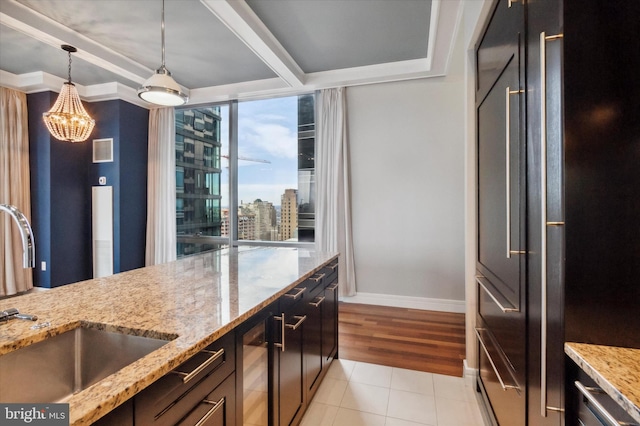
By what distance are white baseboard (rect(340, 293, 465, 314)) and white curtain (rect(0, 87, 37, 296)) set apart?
444 centimetres

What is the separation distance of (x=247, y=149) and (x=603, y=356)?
4.47 m

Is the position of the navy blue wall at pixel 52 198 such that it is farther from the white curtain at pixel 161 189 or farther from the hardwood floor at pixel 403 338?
the hardwood floor at pixel 403 338

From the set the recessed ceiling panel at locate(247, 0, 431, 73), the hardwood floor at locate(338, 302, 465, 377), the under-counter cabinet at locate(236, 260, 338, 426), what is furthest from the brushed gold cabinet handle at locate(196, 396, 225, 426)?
the recessed ceiling panel at locate(247, 0, 431, 73)

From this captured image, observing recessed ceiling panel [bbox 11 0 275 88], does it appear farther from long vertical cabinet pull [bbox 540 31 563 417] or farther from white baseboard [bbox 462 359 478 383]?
white baseboard [bbox 462 359 478 383]

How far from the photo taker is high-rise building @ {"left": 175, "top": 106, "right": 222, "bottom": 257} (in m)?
4.82

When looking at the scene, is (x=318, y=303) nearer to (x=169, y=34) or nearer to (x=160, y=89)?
(x=160, y=89)

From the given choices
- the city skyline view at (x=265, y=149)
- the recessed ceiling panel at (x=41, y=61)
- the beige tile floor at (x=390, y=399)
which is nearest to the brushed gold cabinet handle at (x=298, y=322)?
the beige tile floor at (x=390, y=399)

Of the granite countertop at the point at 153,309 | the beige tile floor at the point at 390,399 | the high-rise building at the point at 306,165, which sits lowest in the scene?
the beige tile floor at the point at 390,399

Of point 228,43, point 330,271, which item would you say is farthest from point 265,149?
point 330,271

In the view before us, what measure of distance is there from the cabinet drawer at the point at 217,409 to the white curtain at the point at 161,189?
4.14m

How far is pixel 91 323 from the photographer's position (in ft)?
3.24

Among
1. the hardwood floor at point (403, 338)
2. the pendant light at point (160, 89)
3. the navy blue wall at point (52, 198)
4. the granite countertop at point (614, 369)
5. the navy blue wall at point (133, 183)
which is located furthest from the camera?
the navy blue wall at point (133, 183)

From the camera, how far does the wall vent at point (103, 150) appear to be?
4.53m

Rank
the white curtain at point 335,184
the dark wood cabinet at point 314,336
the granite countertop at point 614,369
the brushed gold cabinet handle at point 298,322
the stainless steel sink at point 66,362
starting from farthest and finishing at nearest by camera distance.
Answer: the white curtain at point 335,184, the dark wood cabinet at point 314,336, the brushed gold cabinet handle at point 298,322, the stainless steel sink at point 66,362, the granite countertop at point 614,369
